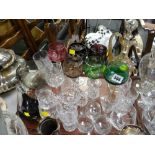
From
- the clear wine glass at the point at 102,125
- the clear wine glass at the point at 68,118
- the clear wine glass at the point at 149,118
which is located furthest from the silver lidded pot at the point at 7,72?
the clear wine glass at the point at 149,118

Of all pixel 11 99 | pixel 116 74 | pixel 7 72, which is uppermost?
pixel 116 74

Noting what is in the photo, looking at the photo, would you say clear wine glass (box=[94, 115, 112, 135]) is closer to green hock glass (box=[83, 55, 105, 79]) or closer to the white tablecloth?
green hock glass (box=[83, 55, 105, 79])

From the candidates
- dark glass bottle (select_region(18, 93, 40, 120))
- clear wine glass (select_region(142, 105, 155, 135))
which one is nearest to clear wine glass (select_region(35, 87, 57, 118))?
dark glass bottle (select_region(18, 93, 40, 120))

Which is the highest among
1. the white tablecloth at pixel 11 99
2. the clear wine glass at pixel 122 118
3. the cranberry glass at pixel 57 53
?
the cranberry glass at pixel 57 53

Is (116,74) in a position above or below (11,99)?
above

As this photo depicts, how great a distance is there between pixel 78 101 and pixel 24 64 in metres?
0.39

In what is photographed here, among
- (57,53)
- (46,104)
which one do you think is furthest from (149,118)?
(57,53)

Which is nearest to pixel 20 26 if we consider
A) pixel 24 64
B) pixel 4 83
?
pixel 24 64

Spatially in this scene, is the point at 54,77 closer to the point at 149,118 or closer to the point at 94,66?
the point at 94,66

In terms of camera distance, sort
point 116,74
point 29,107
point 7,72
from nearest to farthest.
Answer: point 116,74
point 29,107
point 7,72

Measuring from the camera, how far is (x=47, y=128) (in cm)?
87

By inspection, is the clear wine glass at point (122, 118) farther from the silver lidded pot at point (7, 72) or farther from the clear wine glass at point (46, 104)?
the silver lidded pot at point (7, 72)
